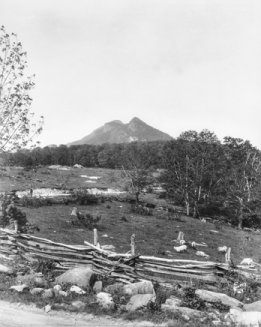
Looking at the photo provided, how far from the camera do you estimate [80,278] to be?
26.7ft

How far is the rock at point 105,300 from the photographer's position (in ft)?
22.1

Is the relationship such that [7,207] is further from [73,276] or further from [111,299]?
[111,299]

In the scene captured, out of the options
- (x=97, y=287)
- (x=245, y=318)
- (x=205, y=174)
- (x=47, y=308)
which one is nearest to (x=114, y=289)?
(x=97, y=287)

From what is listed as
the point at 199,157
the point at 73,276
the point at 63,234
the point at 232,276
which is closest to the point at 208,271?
the point at 232,276

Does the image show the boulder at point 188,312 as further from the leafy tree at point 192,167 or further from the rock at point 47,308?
the leafy tree at point 192,167

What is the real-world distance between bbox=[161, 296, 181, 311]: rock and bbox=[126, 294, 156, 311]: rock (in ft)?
0.97

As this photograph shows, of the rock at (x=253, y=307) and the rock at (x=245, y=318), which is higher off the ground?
the rock at (x=245, y=318)

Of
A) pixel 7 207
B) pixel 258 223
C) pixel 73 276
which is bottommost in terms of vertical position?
pixel 258 223

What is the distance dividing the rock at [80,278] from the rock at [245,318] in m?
3.52

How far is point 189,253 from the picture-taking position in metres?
20.5

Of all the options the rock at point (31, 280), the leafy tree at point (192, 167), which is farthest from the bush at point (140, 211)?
the rock at point (31, 280)

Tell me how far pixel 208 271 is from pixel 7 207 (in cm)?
742

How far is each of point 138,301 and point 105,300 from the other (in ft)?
2.53

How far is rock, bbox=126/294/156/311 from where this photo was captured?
6658 mm
